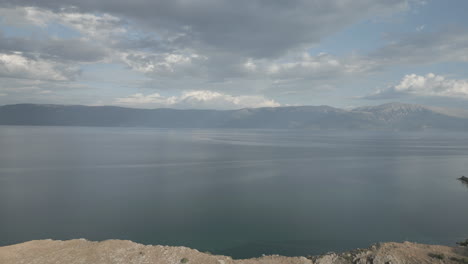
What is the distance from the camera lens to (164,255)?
2095 centimetres

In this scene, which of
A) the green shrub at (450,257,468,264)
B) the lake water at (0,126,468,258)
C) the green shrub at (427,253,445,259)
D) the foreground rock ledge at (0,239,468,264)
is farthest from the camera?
the lake water at (0,126,468,258)

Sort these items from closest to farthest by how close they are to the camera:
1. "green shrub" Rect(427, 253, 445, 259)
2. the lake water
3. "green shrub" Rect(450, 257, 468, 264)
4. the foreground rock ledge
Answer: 1. "green shrub" Rect(450, 257, 468, 264)
2. the foreground rock ledge
3. "green shrub" Rect(427, 253, 445, 259)
4. the lake water

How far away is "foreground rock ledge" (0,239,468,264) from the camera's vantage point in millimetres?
20250

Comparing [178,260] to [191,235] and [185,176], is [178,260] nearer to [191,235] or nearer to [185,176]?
[191,235]

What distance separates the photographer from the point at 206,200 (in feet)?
148

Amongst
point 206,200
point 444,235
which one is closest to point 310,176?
point 206,200

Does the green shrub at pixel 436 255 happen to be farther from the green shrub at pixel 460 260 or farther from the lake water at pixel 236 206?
the lake water at pixel 236 206

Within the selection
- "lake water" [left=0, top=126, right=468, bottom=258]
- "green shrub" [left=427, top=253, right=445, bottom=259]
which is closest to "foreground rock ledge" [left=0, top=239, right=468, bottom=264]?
"green shrub" [left=427, top=253, right=445, bottom=259]

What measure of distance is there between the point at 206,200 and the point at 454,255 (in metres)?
31.5

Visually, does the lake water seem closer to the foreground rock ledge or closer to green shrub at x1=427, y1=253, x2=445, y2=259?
the foreground rock ledge

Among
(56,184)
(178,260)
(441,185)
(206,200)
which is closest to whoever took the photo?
(178,260)

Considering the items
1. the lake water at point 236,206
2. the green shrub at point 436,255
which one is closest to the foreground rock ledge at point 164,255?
the green shrub at point 436,255

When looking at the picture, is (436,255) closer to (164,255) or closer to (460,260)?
(460,260)

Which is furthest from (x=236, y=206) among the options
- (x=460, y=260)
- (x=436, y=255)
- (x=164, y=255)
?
(x=460, y=260)
